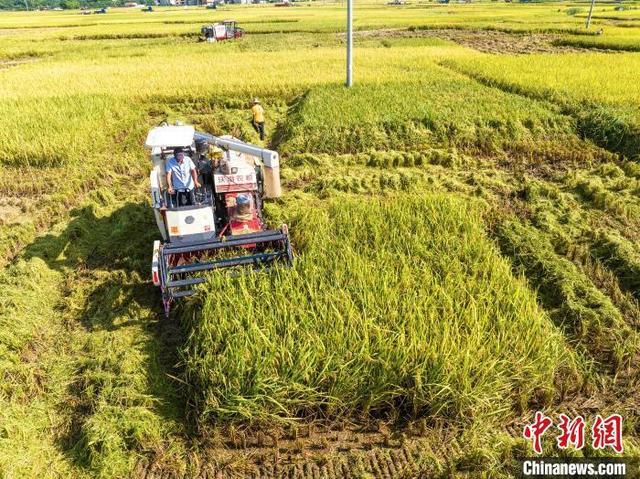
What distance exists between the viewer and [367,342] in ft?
12.1

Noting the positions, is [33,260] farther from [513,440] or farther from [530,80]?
[530,80]

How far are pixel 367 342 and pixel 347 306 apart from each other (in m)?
0.48

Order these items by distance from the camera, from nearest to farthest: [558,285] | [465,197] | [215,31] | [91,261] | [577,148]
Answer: [558,285], [91,261], [465,197], [577,148], [215,31]

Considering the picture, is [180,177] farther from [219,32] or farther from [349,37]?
[219,32]

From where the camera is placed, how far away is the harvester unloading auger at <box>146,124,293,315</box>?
4895 mm

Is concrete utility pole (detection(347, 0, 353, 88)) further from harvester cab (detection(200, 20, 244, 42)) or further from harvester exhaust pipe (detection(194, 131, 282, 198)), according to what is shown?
harvester cab (detection(200, 20, 244, 42))

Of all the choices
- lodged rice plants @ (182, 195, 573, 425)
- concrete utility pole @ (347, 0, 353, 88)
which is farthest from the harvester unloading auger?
concrete utility pole @ (347, 0, 353, 88)

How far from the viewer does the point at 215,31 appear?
97.0 ft

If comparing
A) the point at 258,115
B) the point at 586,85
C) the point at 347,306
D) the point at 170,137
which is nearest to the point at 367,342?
the point at 347,306

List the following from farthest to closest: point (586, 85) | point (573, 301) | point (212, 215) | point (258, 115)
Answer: point (586, 85) → point (258, 115) → point (212, 215) → point (573, 301)

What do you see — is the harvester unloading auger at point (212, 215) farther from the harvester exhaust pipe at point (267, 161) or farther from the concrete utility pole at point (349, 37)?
the concrete utility pole at point (349, 37)

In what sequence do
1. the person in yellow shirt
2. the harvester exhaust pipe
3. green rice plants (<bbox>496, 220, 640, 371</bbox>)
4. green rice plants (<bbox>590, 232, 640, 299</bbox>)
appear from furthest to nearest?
the person in yellow shirt, the harvester exhaust pipe, green rice plants (<bbox>590, 232, 640, 299</bbox>), green rice plants (<bbox>496, 220, 640, 371</bbox>)

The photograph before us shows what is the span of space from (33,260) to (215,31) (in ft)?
92.7

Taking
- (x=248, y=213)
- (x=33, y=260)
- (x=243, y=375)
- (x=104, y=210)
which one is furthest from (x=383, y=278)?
(x=104, y=210)
